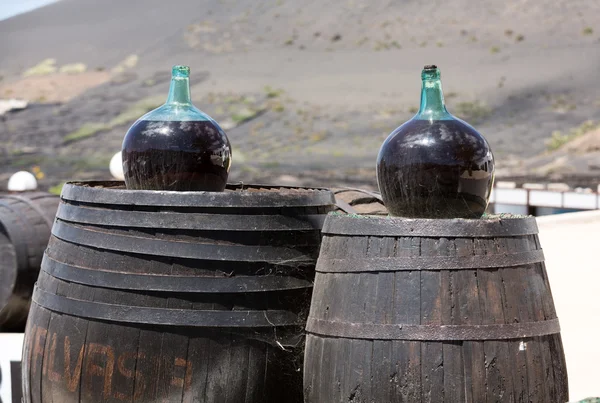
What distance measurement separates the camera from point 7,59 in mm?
64312

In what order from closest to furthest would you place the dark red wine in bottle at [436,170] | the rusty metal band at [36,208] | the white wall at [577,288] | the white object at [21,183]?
the dark red wine in bottle at [436,170], the white wall at [577,288], the rusty metal band at [36,208], the white object at [21,183]

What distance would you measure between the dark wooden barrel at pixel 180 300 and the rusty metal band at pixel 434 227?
405mm

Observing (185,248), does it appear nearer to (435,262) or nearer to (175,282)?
(175,282)

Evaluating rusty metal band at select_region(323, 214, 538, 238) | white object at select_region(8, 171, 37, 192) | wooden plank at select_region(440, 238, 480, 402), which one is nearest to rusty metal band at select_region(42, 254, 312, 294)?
rusty metal band at select_region(323, 214, 538, 238)

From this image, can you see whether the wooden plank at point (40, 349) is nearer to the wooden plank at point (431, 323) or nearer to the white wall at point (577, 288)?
the wooden plank at point (431, 323)

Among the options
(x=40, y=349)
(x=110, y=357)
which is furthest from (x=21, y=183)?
(x=110, y=357)

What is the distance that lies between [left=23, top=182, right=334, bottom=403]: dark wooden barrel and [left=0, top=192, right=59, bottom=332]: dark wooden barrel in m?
3.05

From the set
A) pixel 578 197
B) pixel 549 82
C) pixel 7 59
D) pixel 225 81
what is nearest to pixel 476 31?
pixel 549 82

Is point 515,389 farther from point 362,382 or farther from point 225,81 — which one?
point 225,81

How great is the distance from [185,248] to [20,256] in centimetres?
336

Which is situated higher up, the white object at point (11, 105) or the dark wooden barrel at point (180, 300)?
the white object at point (11, 105)

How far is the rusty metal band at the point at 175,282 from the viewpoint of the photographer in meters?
2.94

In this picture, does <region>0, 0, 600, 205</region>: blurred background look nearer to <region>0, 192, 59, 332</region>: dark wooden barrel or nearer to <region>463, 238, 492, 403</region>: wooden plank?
<region>0, 192, 59, 332</region>: dark wooden barrel

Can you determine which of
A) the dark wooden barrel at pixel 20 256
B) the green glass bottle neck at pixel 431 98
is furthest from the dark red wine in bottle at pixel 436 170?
the dark wooden barrel at pixel 20 256
